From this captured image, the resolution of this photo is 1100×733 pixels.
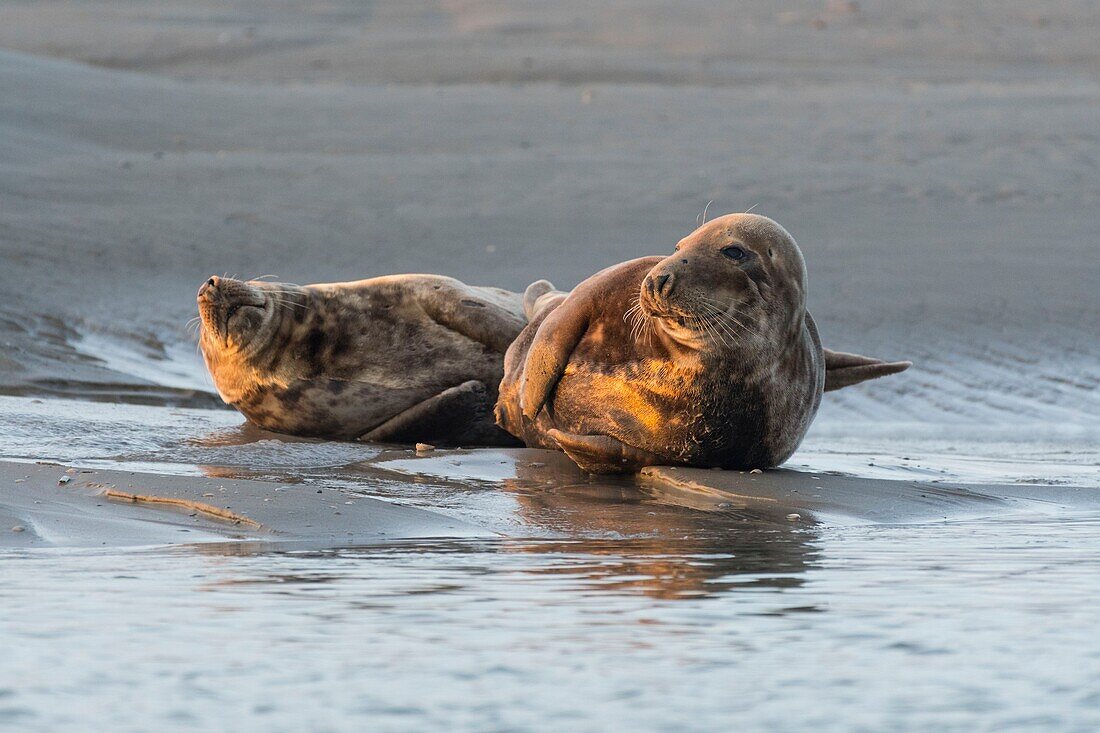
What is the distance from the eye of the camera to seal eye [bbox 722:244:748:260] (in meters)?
5.80

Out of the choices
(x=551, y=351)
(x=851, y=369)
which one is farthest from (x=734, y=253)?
(x=851, y=369)

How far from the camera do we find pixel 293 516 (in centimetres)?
492

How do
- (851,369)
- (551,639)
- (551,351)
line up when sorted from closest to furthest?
(551,639) → (551,351) → (851,369)

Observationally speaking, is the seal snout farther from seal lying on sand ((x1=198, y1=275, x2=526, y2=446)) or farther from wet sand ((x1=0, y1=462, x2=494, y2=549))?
seal lying on sand ((x1=198, y1=275, x2=526, y2=446))

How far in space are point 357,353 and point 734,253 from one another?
7.13 ft

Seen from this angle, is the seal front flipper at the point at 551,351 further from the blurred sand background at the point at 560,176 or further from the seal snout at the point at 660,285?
the blurred sand background at the point at 560,176

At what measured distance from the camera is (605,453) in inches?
236

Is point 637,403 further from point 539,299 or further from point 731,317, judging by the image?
point 539,299

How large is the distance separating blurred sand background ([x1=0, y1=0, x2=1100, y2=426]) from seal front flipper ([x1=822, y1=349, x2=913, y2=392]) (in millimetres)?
2947

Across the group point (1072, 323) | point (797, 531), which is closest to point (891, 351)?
point (1072, 323)

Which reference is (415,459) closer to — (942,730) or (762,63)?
(942,730)

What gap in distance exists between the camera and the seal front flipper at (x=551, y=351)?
618cm

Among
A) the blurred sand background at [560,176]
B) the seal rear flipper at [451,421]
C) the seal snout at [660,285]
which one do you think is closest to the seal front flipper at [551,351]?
the seal snout at [660,285]

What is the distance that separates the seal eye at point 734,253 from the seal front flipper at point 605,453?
0.70 m
